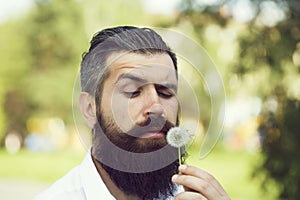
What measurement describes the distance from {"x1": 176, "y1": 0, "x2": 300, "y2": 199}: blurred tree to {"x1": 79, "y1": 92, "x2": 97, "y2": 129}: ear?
4621mm

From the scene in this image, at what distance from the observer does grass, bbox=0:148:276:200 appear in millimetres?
12336

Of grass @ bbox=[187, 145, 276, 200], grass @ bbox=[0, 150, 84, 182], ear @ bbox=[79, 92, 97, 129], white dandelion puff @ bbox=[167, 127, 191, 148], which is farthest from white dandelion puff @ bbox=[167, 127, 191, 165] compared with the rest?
grass @ bbox=[0, 150, 84, 182]

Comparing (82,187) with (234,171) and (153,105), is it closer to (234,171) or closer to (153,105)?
(153,105)

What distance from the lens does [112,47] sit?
150cm

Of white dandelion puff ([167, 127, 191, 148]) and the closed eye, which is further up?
the closed eye

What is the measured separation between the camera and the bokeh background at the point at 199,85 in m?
6.27

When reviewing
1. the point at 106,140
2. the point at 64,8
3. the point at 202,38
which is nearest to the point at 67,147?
the point at 64,8

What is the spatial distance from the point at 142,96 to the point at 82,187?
0.23m

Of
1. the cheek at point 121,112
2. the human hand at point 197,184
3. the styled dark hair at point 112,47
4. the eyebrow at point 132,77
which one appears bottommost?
the human hand at point 197,184

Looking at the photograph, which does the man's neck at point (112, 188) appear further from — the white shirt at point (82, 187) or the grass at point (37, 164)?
the grass at point (37, 164)

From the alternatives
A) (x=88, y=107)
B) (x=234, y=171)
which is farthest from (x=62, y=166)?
(x=88, y=107)

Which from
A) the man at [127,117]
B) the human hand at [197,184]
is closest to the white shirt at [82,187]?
the man at [127,117]

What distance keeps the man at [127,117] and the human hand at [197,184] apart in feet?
0.44

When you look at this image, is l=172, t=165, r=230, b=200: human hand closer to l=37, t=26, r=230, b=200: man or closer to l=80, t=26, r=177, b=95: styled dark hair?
l=37, t=26, r=230, b=200: man
